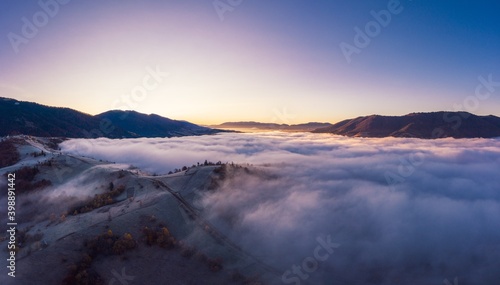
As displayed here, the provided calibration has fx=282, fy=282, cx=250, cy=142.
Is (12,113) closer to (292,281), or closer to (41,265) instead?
(41,265)

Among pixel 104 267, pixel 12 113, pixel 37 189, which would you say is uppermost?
pixel 12 113

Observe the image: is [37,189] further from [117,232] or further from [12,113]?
[12,113]

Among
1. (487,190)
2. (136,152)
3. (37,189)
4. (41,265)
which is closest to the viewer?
(41,265)

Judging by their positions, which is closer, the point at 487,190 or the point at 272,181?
the point at 272,181

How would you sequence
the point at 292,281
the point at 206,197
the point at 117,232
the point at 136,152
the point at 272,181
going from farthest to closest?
1. the point at 136,152
2. the point at 272,181
3. the point at 206,197
4. the point at 117,232
5. the point at 292,281

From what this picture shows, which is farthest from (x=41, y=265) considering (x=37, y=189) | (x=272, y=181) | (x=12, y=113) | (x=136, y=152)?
(x=12, y=113)

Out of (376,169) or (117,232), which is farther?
(376,169)

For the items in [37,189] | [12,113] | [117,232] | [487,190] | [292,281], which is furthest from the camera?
[12,113]

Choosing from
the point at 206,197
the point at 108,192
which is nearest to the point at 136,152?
the point at 108,192

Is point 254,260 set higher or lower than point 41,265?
lower
